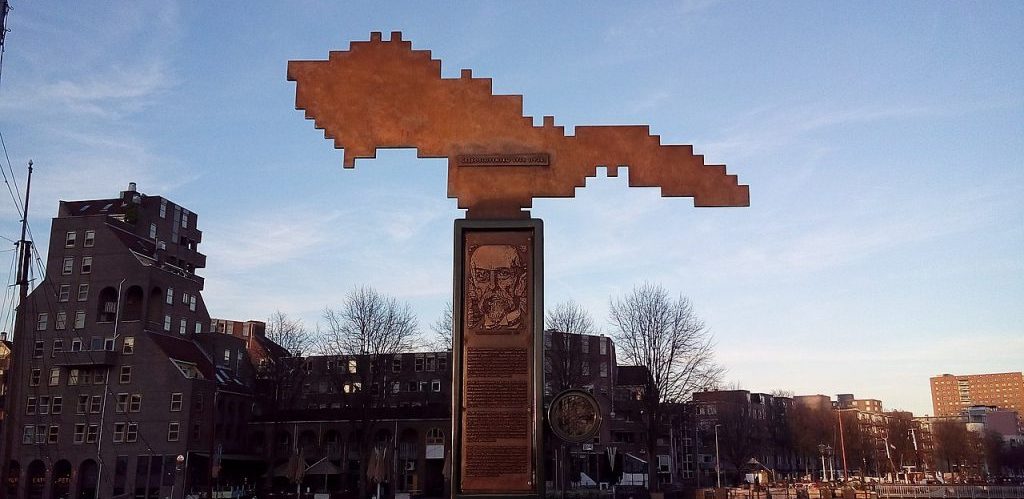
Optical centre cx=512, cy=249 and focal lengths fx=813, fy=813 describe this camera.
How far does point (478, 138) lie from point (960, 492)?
4428 cm

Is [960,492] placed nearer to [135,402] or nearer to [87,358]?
[135,402]

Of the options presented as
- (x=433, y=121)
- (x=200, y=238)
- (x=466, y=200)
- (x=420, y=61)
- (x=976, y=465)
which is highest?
(x=200, y=238)

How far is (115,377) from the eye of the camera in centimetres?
6341

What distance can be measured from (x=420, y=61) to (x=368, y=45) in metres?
0.90

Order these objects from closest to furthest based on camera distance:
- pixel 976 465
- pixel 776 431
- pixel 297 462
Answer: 1. pixel 297 462
2. pixel 776 431
3. pixel 976 465

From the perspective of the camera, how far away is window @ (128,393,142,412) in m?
62.4

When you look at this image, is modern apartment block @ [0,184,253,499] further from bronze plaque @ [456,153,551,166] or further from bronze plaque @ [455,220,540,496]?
bronze plaque @ [456,153,551,166]

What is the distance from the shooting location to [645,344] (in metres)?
51.0

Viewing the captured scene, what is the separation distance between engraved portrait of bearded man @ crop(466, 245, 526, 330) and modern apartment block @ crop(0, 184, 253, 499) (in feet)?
171

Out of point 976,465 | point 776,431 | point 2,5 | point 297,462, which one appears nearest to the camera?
point 2,5

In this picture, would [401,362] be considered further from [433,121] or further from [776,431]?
[433,121]

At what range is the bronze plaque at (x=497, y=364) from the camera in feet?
38.5

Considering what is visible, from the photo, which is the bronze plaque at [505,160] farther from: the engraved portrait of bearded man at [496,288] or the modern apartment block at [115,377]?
the modern apartment block at [115,377]

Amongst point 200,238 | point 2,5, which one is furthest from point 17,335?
point 200,238
